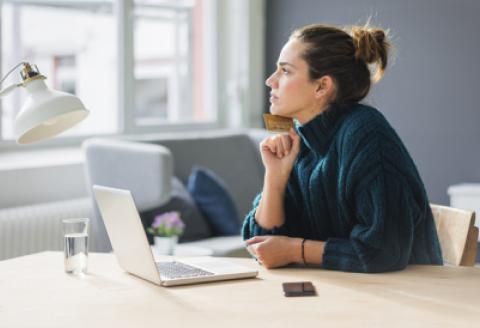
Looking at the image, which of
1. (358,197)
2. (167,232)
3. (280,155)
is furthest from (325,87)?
(167,232)

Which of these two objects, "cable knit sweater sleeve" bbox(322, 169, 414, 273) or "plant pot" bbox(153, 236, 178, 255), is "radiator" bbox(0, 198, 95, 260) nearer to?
"plant pot" bbox(153, 236, 178, 255)

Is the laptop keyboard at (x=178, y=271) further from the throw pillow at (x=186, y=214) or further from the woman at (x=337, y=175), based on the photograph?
the throw pillow at (x=186, y=214)

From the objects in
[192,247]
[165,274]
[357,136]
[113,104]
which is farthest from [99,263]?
[113,104]

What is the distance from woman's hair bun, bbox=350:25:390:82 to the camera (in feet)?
7.36

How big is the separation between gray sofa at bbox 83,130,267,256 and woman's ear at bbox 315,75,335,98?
1.49 metres

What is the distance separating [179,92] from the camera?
17.2ft

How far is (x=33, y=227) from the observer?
12.5ft

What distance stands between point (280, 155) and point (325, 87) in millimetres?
222

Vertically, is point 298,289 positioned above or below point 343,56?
below

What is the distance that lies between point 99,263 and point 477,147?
2943 millimetres

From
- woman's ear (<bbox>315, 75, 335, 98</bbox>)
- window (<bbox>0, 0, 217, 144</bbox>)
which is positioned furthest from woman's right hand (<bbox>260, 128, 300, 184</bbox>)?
window (<bbox>0, 0, 217, 144</bbox>)

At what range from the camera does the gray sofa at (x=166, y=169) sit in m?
3.74

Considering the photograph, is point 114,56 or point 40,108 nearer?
point 40,108

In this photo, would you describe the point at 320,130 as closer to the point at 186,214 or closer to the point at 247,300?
the point at 247,300
